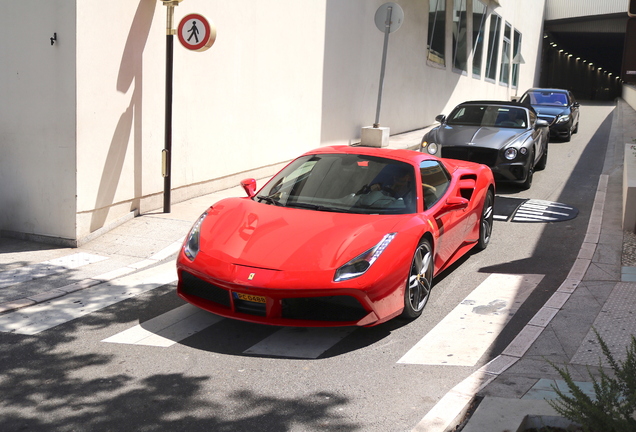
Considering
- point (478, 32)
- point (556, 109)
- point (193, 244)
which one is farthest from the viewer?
point (478, 32)

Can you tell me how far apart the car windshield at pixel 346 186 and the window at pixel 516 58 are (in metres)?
30.9

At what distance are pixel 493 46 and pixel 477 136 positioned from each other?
67.4ft

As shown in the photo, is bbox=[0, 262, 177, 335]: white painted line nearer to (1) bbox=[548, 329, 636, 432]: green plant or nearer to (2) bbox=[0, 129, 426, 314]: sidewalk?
(2) bbox=[0, 129, 426, 314]: sidewalk

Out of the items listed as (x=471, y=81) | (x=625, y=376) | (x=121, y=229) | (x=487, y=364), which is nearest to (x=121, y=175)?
(x=121, y=229)

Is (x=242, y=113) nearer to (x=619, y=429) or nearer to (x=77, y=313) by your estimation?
(x=77, y=313)

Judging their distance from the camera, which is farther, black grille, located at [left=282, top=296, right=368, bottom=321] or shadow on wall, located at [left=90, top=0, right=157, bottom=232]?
shadow on wall, located at [left=90, top=0, right=157, bottom=232]

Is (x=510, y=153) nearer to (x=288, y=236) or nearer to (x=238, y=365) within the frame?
(x=288, y=236)

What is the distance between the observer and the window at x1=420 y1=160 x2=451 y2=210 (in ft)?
20.4

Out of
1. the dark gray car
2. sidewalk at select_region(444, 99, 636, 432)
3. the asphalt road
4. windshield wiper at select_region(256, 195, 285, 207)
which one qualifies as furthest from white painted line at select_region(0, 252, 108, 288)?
the dark gray car

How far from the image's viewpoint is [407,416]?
3891mm

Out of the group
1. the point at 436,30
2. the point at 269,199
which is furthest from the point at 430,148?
the point at 436,30

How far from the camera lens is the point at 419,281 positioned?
5547 mm

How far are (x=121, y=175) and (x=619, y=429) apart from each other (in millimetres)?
6858

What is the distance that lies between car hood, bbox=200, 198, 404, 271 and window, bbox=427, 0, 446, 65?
55.8 feet
